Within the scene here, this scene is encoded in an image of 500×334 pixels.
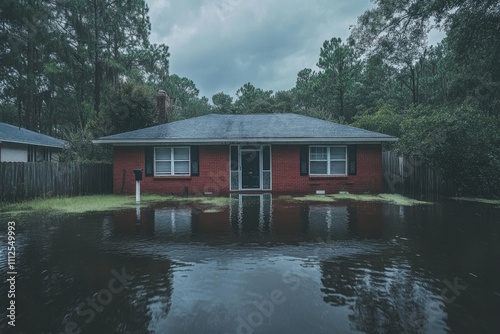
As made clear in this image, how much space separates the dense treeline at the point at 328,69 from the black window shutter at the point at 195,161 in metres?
6.85

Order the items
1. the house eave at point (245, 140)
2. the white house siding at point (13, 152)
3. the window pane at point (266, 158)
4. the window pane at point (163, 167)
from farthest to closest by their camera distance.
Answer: the white house siding at point (13, 152), the window pane at point (266, 158), the window pane at point (163, 167), the house eave at point (245, 140)

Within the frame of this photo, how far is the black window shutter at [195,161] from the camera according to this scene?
626 inches

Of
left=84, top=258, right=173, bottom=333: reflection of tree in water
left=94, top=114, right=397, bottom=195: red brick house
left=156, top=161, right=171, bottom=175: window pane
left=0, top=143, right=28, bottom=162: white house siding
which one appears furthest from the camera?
left=0, top=143, right=28, bottom=162: white house siding

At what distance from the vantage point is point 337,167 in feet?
52.7

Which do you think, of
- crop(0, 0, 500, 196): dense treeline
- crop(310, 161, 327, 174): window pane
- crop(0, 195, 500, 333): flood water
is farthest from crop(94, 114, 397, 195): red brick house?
crop(0, 195, 500, 333): flood water

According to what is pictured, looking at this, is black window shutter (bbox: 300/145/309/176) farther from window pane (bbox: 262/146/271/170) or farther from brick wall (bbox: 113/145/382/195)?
window pane (bbox: 262/146/271/170)

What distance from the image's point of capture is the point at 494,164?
490 inches

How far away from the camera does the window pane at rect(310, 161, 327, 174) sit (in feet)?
52.9

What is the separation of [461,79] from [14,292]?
27.7 meters

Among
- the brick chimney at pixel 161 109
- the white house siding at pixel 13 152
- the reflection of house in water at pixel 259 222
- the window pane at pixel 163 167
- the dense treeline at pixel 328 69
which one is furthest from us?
the brick chimney at pixel 161 109

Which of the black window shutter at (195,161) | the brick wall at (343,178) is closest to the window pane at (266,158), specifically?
the brick wall at (343,178)

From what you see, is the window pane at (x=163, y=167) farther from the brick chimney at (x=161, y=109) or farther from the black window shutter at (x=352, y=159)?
the black window shutter at (x=352, y=159)

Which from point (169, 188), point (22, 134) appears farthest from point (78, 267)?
point (22, 134)

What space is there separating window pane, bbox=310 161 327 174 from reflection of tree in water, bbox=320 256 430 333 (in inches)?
446
